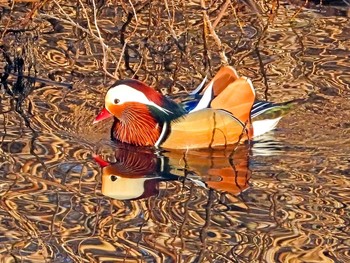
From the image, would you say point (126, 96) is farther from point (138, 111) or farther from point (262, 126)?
point (262, 126)

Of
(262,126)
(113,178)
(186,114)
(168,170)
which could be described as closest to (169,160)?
(168,170)

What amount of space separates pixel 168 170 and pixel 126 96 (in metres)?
0.73

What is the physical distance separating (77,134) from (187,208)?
1.53 meters

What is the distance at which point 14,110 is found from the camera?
841 centimetres

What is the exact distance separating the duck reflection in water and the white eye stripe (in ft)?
0.94

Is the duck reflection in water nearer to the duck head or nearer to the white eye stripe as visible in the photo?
the duck head

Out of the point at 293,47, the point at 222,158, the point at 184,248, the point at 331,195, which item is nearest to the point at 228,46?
the point at 293,47

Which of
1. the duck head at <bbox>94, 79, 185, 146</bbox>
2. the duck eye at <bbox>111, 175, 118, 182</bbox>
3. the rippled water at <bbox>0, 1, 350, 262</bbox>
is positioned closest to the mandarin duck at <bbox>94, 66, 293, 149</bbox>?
the duck head at <bbox>94, 79, 185, 146</bbox>

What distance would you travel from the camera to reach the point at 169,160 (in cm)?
773

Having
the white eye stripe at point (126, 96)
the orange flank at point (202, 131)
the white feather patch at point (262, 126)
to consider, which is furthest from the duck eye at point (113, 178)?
the white feather patch at point (262, 126)

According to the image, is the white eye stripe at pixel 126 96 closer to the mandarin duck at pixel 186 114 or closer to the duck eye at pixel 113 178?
the mandarin duck at pixel 186 114

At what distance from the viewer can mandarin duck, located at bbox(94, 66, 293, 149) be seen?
7918 millimetres

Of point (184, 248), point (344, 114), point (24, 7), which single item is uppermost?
point (24, 7)

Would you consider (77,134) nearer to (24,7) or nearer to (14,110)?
(14,110)
